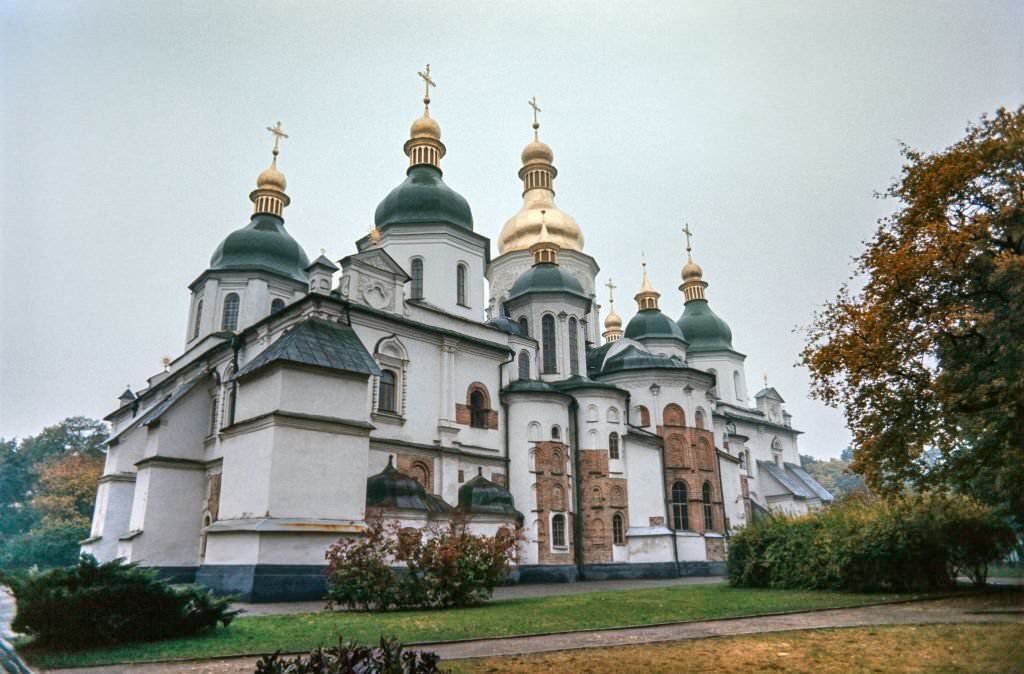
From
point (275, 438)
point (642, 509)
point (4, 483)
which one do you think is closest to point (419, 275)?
point (275, 438)

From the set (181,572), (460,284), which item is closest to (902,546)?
(460,284)

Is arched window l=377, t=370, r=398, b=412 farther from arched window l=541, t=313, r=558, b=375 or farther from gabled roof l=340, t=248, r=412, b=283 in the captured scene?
arched window l=541, t=313, r=558, b=375

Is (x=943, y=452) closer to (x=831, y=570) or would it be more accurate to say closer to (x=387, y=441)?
(x=831, y=570)

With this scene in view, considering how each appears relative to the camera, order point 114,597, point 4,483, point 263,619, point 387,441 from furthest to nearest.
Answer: point 4,483
point 387,441
point 263,619
point 114,597

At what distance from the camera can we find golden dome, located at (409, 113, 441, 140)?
102ft

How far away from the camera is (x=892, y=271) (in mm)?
13359

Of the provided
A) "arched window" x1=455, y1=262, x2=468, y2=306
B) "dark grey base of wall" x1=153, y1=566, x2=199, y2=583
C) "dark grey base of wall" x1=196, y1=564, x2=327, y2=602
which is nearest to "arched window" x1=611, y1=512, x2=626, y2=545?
"arched window" x1=455, y1=262, x2=468, y2=306

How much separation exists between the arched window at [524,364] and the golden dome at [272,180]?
14.4 m

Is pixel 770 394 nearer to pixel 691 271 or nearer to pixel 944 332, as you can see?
pixel 691 271

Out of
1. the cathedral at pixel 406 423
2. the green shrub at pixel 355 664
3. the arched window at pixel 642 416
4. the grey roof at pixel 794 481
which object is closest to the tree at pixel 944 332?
the cathedral at pixel 406 423

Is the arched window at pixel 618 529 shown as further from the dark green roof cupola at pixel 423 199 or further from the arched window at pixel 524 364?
the dark green roof cupola at pixel 423 199

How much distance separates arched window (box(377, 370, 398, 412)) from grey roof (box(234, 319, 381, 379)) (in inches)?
89.4

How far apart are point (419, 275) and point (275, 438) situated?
452 inches

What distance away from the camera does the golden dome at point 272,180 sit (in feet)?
107
